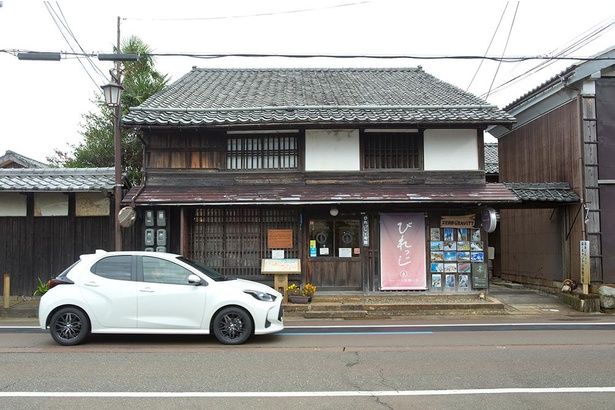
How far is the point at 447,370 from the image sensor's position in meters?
6.83

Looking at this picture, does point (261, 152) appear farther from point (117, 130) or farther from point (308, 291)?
point (308, 291)

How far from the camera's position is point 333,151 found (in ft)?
45.6

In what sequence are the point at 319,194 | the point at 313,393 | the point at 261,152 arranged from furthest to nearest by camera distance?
1. the point at 261,152
2. the point at 319,194
3. the point at 313,393

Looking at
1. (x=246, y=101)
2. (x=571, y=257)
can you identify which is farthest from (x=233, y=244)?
(x=571, y=257)

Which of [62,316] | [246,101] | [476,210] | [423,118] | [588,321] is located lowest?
[588,321]

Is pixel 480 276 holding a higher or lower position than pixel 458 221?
lower

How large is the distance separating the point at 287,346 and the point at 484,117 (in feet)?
28.0

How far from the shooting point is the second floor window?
14.0 m

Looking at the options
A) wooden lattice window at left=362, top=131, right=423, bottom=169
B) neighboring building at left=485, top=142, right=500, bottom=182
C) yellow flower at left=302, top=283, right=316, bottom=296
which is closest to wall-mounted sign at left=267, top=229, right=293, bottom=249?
yellow flower at left=302, top=283, right=316, bottom=296

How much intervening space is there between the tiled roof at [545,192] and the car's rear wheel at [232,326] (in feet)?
30.1

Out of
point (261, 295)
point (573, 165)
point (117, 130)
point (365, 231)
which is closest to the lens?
point (261, 295)

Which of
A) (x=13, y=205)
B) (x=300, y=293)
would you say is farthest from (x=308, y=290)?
(x=13, y=205)

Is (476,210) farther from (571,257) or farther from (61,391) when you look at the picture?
(61,391)

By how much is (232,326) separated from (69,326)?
2828 millimetres
